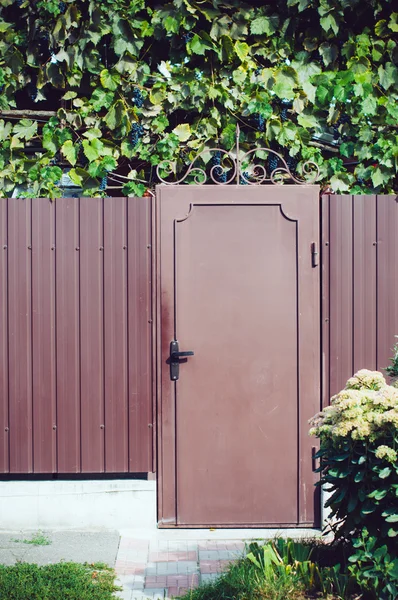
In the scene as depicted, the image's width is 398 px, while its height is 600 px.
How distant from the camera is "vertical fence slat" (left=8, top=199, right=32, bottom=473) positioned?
5.27 m

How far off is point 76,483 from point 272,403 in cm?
155

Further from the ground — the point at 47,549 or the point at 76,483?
the point at 76,483

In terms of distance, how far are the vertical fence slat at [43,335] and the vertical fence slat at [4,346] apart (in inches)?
7.9

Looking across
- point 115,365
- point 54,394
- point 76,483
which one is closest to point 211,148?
point 115,365

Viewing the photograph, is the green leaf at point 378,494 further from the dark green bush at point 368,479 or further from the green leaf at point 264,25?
the green leaf at point 264,25

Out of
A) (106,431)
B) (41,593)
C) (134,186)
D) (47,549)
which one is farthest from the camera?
(134,186)

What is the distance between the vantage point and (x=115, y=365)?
5277mm

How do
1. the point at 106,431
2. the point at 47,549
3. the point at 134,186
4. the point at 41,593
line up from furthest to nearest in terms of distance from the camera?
the point at 134,186
the point at 106,431
the point at 47,549
the point at 41,593

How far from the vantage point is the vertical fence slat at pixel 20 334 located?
5.27 m

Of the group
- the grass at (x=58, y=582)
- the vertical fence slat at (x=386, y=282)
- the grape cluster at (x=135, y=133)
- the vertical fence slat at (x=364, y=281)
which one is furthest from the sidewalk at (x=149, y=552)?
the grape cluster at (x=135, y=133)

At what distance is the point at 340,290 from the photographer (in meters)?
5.35

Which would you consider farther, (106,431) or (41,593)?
(106,431)

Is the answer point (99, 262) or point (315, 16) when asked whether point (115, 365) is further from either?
point (315, 16)

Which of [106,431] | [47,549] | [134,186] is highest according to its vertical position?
[134,186]
